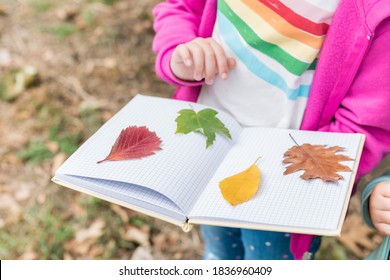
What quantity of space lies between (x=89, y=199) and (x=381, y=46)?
4.15 ft

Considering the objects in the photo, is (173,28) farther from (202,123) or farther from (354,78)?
(354,78)

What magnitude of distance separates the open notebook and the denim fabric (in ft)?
1.04

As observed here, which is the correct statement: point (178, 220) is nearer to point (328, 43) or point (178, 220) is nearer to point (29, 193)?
point (328, 43)

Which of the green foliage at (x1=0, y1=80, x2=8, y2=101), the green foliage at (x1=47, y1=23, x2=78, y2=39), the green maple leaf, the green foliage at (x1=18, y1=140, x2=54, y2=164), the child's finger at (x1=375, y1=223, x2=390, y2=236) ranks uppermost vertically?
the green maple leaf

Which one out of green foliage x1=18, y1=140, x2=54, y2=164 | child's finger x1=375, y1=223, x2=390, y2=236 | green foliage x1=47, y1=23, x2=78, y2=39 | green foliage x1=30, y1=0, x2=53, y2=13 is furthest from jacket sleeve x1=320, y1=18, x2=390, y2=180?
green foliage x1=30, y1=0, x2=53, y2=13

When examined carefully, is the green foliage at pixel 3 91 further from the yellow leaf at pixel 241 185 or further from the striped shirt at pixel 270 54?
the yellow leaf at pixel 241 185

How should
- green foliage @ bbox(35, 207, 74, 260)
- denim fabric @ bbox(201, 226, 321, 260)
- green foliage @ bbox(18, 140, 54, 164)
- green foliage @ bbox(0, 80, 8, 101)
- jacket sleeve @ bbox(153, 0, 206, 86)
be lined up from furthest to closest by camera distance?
green foliage @ bbox(0, 80, 8, 101)
green foliage @ bbox(18, 140, 54, 164)
green foliage @ bbox(35, 207, 74, 260)
denim fabric @ bbox(201, 226, 321, 260)
jacket sleeve @ bbox(153, 0, 206, 86)

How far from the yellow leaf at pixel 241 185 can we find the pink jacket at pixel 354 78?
206mm

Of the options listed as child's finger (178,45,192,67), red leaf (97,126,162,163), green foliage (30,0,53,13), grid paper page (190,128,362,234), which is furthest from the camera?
green foliage (30,0,53,13)

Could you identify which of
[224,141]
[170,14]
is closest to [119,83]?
[170,14]

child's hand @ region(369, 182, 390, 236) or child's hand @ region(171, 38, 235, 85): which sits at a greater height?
child's hand @ region(171, 38, 235, 85)

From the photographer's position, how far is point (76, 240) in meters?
1.81

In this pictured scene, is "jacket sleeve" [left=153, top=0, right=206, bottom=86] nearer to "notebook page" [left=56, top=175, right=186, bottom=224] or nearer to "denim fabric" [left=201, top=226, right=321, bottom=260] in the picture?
"notebook page" [left=56, top=175, right=186, bottom=224]

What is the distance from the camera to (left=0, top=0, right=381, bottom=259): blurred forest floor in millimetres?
1817
